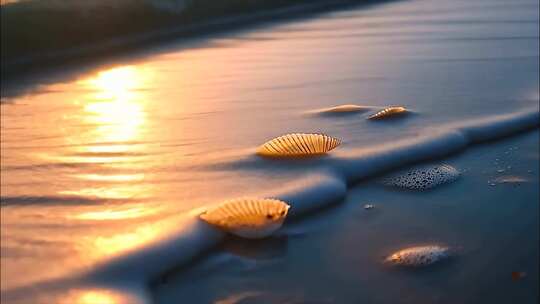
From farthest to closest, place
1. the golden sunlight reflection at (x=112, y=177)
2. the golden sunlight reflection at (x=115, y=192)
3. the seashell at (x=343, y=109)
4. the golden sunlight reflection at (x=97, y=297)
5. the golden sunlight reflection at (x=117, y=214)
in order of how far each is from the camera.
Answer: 1. the seashell at (x=343, y=109)
2. the golden sunlight reflection at (x=112, y=177)
3. the golden sunlight reflection at (x=115, y=192)
4. the golden sunlight reflection at (x=117, y=214)
5. the golden sunlight reflection at (x=97, y=297)

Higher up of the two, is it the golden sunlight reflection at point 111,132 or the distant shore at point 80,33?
the distant shore at point 80,33

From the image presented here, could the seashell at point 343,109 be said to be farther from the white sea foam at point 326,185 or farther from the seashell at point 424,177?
the seashell at point 424,177

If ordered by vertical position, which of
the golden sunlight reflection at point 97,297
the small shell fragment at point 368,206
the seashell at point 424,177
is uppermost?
the seashell at point 424,177

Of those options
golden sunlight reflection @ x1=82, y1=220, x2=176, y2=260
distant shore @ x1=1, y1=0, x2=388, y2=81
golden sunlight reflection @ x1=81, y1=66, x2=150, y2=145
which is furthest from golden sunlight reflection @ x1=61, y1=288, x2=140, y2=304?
distant shore @ x1=1, y1=0, x2=388, y2=81

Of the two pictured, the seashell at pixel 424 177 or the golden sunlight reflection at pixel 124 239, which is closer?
the golden sunlight reflection at pixel 124 239

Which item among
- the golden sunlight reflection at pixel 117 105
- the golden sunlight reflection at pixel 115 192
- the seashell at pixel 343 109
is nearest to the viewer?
the golden sunlight reflection at pixel 115 192

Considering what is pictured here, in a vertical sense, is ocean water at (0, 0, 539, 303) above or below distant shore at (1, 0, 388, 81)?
below

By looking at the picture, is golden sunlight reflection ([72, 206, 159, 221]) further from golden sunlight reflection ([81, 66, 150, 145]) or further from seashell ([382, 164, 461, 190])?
seashell ([382, 164, 461, 190])

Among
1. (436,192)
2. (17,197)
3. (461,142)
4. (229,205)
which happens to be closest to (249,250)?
(229,205)

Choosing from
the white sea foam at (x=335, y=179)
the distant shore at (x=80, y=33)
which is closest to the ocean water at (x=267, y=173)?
the white sea foam at (x=335, y=179)
